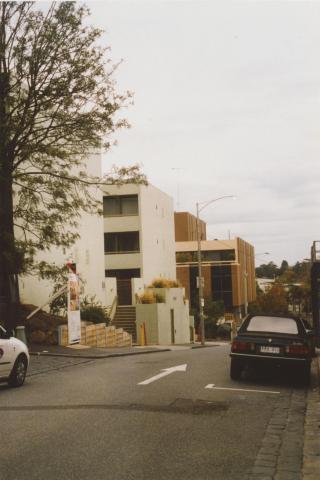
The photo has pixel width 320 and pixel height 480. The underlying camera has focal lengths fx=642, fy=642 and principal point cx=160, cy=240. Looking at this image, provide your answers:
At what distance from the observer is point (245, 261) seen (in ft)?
287

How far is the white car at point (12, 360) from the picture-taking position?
41.0 feet

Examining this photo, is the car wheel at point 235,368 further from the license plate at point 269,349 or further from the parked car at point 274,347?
the license plate at point 269,349

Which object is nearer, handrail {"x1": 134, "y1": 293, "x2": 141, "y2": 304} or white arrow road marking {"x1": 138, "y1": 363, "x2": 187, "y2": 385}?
white arrow road marking {"x1": 138, "y1": 363, "x2": 187, "y2": 385}

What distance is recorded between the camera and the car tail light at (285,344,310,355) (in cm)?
1338

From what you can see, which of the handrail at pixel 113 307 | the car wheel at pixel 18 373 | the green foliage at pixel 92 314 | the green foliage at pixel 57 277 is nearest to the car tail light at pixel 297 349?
the car wheel at pixel 18 373

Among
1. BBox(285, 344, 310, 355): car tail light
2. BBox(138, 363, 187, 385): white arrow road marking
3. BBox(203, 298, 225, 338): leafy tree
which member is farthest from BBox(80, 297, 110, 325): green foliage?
BBox(203, 298, 225, 338): leafy tree

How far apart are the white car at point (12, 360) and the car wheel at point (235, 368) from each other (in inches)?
174

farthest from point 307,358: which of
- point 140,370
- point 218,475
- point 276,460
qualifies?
point 218,475

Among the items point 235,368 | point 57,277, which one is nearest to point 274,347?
point 235,368

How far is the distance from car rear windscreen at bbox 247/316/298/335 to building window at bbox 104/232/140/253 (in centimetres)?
3609

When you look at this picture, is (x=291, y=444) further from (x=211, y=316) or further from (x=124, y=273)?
(x=211, y=316)

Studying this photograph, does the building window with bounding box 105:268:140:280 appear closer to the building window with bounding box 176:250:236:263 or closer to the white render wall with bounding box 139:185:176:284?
the white render wall with bounding box 139:185:176:284

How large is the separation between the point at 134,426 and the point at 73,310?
15.2 m

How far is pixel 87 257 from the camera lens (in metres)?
36.3
